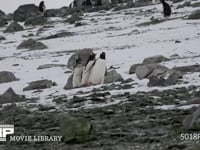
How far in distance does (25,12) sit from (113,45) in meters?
25.8

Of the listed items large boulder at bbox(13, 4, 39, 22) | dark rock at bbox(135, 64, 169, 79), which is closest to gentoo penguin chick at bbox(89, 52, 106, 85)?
dark rock at bbox(135, 64, 169, 79)

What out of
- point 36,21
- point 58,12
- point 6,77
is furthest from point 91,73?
point 58,12

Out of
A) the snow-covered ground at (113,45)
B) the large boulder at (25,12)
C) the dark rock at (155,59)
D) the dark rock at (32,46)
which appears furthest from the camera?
the large boulder at (25,12)

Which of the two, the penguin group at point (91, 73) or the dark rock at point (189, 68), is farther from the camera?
the penguin group at point (91, 73)

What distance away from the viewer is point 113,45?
2381cm

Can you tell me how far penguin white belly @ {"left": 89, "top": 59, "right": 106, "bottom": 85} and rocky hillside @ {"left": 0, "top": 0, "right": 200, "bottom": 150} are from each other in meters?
0.22

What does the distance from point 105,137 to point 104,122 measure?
1110mm

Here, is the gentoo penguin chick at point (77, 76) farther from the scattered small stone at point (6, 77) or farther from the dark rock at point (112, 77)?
the scattered small stone at point (6, 77)

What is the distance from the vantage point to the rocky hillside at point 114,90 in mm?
7039

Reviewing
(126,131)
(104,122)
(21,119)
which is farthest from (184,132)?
(21,119)

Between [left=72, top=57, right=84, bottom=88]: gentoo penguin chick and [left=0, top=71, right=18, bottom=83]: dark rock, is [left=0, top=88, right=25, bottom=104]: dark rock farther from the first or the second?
[left=0, top=71, right=18, bottom=83]: dark rock

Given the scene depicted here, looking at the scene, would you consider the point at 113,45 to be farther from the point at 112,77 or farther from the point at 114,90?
the point at 114,90

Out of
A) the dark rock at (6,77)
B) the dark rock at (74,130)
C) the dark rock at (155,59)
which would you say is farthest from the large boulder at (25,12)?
the dark rock at (74,130)

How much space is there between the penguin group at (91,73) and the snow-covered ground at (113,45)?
523 mm
